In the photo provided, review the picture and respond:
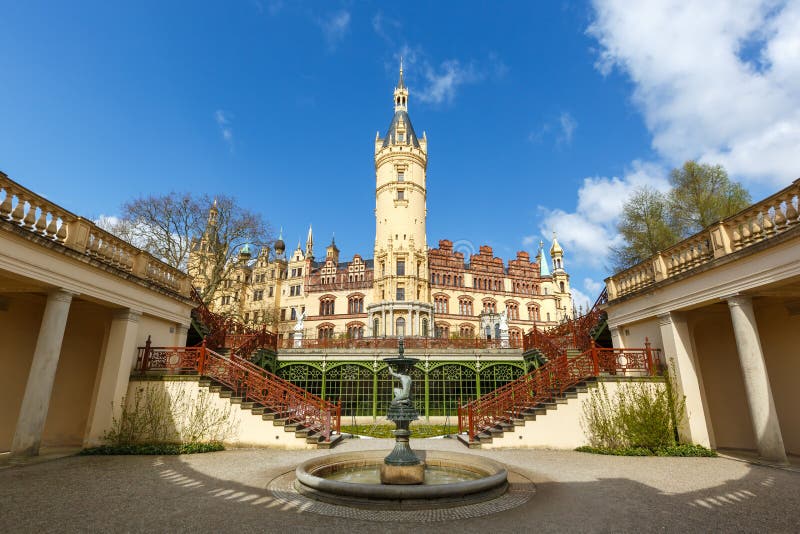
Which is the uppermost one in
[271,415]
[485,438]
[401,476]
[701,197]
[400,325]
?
[701,197]

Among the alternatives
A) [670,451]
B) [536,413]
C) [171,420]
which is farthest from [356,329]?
[670,451]

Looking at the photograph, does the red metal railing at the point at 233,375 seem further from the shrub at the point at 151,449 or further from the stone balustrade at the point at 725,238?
the stone balustrade at the point at 725,238

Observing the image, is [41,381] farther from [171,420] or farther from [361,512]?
[361,512]

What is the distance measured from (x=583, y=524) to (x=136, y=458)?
1014 centimetres

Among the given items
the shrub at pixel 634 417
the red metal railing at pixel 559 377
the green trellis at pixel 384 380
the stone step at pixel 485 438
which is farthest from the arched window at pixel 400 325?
the shrub at pixel 634 417

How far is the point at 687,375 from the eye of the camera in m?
10.7

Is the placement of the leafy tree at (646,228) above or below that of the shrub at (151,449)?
above

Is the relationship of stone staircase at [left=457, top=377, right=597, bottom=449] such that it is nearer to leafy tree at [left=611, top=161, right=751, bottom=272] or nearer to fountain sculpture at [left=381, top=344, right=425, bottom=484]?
fountain sculpture at [left=381, top=344, right=425, bottom=484]

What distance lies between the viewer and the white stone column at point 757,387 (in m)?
8.43

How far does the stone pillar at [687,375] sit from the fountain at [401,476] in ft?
20.5

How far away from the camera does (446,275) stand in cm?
5212

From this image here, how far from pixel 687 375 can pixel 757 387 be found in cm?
201

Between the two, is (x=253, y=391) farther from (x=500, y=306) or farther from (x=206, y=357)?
(x=500, y=306)

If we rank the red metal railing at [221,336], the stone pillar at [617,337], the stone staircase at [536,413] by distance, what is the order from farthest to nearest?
the red metal railing at [221,336] < the stone pillar at [617,337] < the stone staircase at [536,413]
